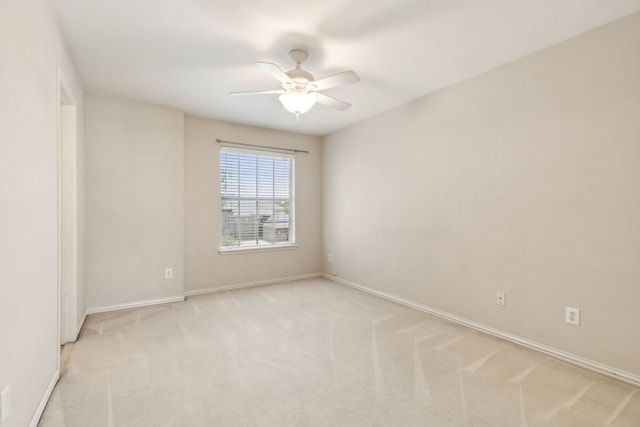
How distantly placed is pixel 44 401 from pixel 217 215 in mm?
2789

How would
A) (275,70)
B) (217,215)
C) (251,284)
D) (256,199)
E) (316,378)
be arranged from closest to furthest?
(316,378)
(275,70)
(217,215)
(251,284)
(256,199)

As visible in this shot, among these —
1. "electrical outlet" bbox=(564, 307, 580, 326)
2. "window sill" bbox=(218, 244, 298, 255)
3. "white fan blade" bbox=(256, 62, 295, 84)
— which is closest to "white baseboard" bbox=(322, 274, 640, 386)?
"electrical outlet" bbox=(564, 307, 580, 326)

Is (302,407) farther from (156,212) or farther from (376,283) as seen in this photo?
(156,212)

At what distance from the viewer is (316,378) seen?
2113 mm

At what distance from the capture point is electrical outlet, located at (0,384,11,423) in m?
1.23

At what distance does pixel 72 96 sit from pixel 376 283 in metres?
3.79

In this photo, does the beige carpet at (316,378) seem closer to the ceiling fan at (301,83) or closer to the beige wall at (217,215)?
the beige wall at (217,215)

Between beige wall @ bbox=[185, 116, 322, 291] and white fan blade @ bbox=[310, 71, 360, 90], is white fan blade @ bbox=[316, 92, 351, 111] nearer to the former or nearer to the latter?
white fan blade @ bbox=[310, 71, 360, 90]

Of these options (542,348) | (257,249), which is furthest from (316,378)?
(257,249)

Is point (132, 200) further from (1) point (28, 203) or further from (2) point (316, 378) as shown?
(2) point (316, 378)

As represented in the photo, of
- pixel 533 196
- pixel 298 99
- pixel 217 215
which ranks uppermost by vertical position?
pixel 298 99

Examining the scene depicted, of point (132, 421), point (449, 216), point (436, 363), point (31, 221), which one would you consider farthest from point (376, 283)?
point (31, 221)

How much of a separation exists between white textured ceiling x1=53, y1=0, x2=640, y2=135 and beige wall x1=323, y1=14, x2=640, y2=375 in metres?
0.31

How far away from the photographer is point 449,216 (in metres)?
3.27
